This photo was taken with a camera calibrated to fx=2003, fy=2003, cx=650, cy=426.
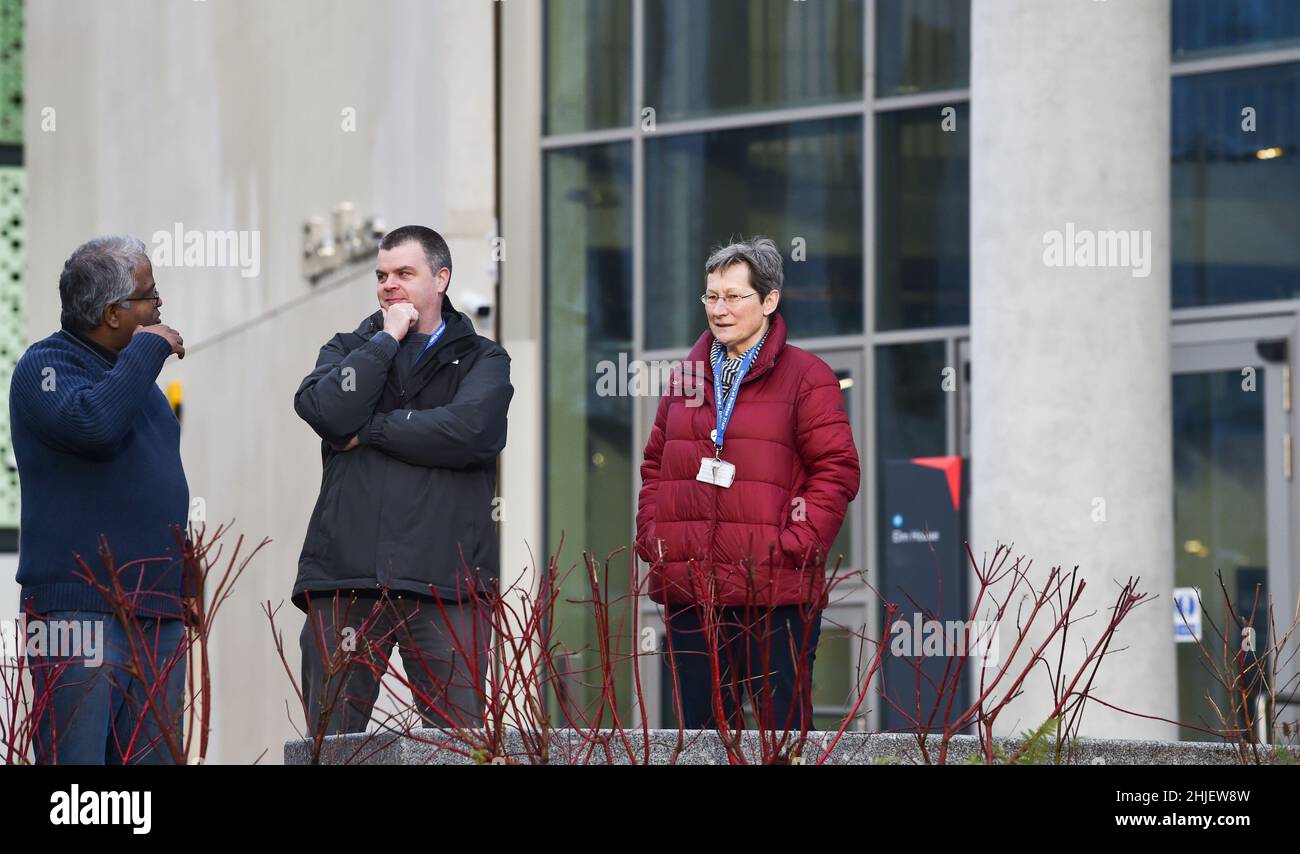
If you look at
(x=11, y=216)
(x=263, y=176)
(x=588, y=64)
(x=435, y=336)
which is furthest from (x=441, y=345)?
(x=11, y=216)

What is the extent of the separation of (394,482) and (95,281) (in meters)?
0.99

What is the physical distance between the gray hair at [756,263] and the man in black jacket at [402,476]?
2.30ft

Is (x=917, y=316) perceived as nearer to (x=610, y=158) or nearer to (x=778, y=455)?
(x=610, y=158)

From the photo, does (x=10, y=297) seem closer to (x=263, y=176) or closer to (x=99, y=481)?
(x=263, y=176)

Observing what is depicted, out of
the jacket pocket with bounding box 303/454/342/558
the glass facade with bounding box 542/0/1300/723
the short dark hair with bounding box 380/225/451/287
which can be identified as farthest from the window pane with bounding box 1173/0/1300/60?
the jacket pocket with bounding box 303/454/342/558

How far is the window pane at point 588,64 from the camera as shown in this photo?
478 inches

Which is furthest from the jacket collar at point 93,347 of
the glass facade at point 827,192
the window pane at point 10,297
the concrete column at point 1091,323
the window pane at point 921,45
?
the window pane at point 10,297

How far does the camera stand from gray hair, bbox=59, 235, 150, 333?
496 cm

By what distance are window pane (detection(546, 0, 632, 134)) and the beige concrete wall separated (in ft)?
1.32

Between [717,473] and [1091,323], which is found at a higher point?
[1091,323]

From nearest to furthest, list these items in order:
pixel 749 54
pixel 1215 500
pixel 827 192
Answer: pixel 1215 500 → pixel 827 192 → pixel 749 54

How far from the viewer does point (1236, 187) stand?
10000 millimetres

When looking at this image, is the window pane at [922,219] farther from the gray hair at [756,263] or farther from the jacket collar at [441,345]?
the jacket collar at [441,345]
